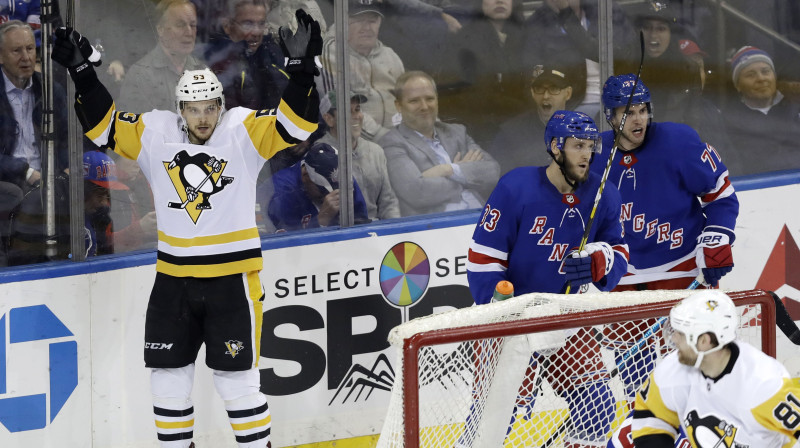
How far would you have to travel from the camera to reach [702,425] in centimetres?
312

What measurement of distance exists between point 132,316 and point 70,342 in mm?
226

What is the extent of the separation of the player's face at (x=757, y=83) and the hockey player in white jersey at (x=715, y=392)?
2802mm

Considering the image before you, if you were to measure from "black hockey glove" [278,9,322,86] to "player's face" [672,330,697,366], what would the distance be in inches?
61.2

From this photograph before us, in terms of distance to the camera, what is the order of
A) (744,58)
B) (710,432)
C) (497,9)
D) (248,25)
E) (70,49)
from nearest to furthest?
(710,432) → (70,49) → (248,25) → (497,9) → (744,58)

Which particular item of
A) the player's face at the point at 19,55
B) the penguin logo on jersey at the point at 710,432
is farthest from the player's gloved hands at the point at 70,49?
the penguin logo on jersey at the point at 710,432

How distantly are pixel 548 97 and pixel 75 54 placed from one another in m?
2.04

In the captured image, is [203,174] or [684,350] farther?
[203,174]

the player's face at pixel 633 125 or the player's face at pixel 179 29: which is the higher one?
the player's face at pixel 179 29

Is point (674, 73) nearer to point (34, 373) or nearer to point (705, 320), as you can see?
point (705, 320)

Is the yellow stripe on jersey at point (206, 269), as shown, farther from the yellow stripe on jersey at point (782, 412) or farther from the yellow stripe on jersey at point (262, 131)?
the yellow stripe on jersey at point (782, 412)

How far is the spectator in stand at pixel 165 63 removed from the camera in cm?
452

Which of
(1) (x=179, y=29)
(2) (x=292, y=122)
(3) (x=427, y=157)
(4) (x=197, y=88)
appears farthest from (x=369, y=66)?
(4) (x=197, y=88)

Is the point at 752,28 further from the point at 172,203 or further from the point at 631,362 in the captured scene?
the point at 172,203

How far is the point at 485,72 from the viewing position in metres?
5.19
